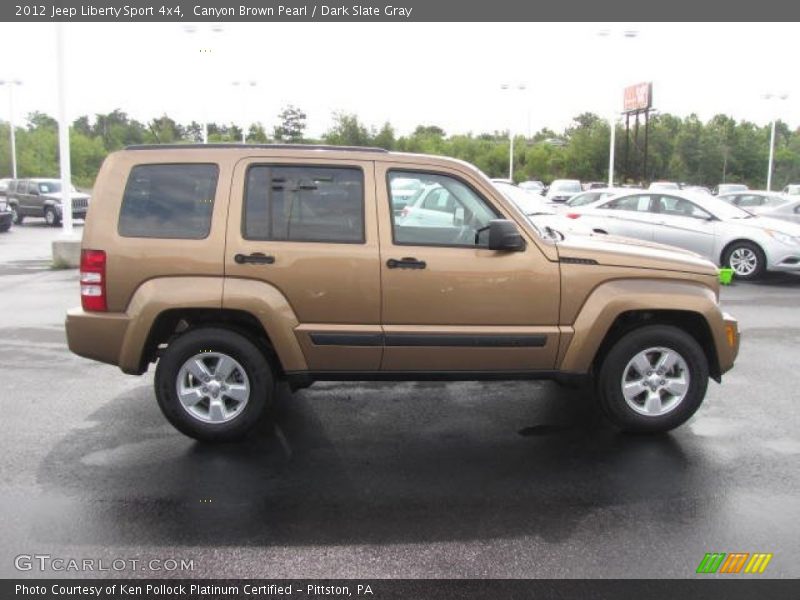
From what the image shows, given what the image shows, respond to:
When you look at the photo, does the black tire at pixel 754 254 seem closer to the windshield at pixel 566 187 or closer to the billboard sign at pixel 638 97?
the windshield at pixel 566 187

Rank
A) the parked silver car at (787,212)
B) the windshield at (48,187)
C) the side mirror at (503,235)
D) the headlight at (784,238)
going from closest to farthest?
the side mirror at (503,235)
the headlight at (784,238)
the parked silver car at (787,212)
the windshield at (48,187)

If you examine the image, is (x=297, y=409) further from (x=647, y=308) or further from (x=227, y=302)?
(x=647, y=308)

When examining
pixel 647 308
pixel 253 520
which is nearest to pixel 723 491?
pixel 647 308

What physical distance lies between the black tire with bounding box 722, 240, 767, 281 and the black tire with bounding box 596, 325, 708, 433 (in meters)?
8.64

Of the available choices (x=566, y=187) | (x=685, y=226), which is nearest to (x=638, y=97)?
(x=566, y=187)

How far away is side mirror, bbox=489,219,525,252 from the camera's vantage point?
4.72 metres

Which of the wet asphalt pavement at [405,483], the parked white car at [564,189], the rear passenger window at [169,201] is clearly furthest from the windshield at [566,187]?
the rear passenger window at [169,201]

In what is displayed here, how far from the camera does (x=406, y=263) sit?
4.79 m

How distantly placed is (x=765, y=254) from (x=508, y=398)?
8718mm

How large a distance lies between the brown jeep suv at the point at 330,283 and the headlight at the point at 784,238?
8698 mm

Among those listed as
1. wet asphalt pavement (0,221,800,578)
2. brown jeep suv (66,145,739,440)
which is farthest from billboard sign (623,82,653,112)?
brown jeep suv (66,145,739,440)

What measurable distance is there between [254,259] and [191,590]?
7.21ft

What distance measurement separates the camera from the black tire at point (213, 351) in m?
4.87

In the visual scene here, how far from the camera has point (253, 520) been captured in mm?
3893
